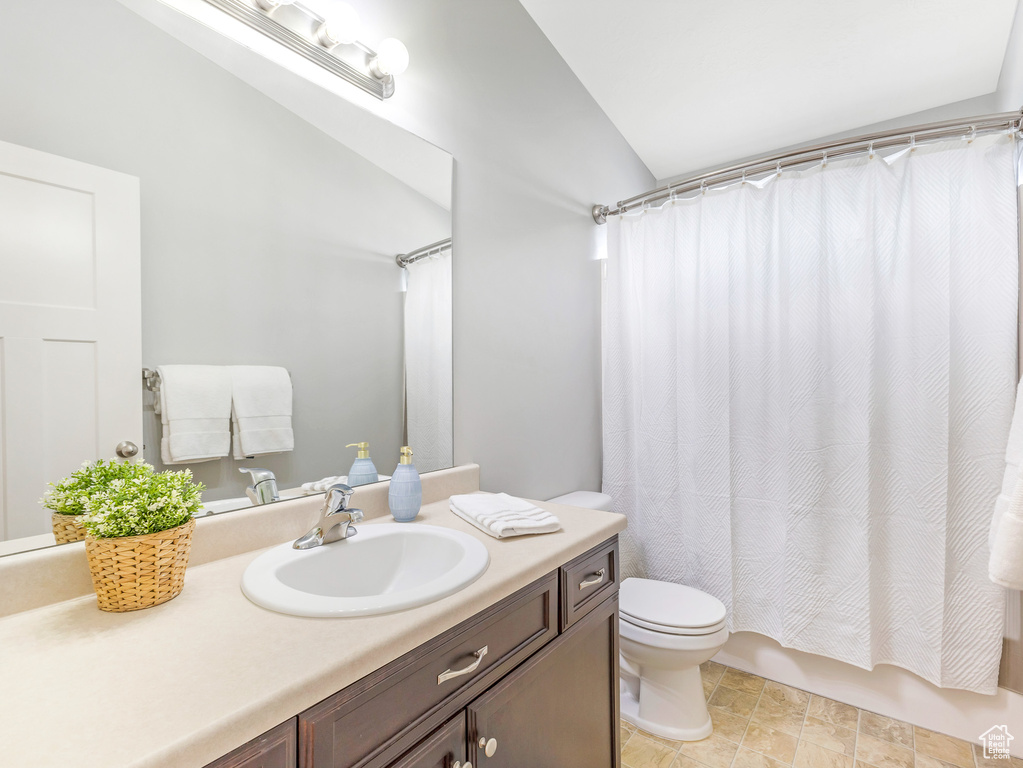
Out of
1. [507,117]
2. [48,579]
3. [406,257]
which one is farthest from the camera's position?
[507,117]

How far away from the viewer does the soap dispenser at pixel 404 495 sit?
123 cm

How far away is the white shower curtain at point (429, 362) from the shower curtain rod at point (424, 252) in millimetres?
12

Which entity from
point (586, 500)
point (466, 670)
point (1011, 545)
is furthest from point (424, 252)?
point (1011, 545)

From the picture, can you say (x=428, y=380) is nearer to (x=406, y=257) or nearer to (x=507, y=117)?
(x=406, y=257)

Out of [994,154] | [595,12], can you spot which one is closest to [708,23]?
[595,12]

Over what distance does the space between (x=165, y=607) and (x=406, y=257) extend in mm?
991

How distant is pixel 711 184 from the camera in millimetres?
2096

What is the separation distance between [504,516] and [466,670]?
0.40 m

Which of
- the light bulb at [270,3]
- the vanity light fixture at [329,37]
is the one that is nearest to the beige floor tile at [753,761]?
the vanity light fixture at [329,37]

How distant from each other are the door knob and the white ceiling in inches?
77.8

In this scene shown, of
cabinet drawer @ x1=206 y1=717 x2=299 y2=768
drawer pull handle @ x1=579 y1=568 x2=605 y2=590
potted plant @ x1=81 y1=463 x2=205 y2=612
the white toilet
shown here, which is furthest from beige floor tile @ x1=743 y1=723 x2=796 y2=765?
potted plant @ x1=81 y1=463 x2=205 y2=612

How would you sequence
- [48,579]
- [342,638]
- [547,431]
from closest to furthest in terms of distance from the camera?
[342,638], [48,579], [547,431]

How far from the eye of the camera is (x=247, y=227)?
3.50ft

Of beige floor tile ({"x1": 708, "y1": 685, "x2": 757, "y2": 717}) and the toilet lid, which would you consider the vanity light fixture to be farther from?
beige floor tile ({"x1": 708, "y1": 685, "x2": 757, "y2": 717})
